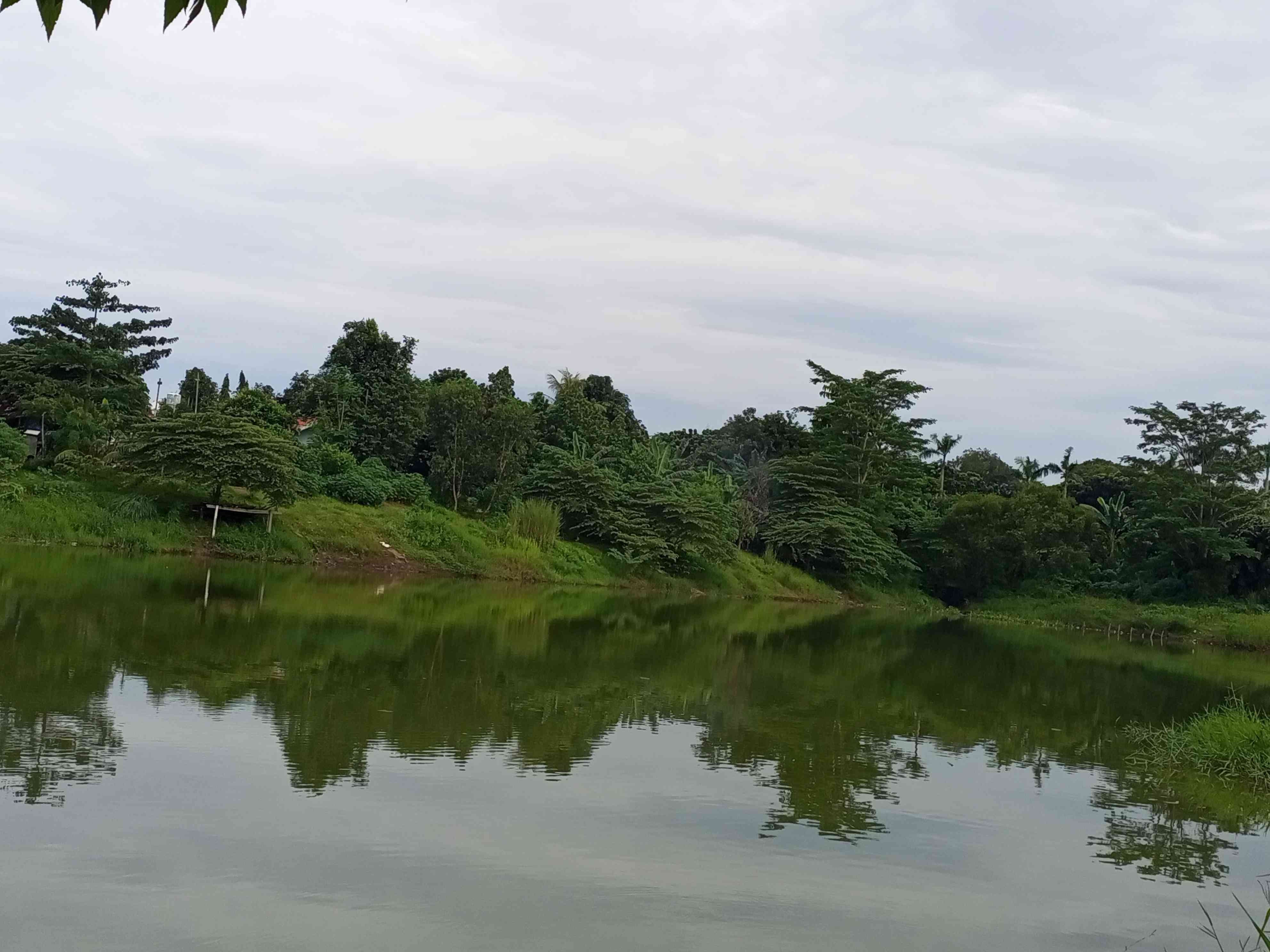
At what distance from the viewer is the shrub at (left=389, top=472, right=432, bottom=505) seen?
114 ft

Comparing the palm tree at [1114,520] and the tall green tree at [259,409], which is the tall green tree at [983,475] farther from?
the tall green tree at [259,409]

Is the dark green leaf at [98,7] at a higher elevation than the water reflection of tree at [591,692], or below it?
higher

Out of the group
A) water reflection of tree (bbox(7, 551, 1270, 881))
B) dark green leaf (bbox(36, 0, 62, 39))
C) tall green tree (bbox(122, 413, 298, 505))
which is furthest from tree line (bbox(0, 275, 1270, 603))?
dark green leaf (bbox(36, 0, 62, 39))

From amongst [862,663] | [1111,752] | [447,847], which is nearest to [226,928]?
[447,847]

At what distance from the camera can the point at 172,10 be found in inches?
77.3

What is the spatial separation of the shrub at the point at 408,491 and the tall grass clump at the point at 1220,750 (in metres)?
26.0

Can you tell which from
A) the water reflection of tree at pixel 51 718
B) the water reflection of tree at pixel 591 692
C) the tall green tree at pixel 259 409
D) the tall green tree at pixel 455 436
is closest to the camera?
the water reflection of tree at pixel 51 718

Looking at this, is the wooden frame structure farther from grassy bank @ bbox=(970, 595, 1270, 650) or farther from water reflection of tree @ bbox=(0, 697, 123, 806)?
grassy bank @ bbox=(970, 595, 1270, 650)

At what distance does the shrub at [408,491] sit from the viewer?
1373 inches

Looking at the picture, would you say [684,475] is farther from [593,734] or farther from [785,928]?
[785,928]

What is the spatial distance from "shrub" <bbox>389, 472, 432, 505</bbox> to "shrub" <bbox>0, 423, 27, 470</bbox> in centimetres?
988

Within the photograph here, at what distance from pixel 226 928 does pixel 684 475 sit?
3810cm

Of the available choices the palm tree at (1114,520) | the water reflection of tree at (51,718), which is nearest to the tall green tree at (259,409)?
the water reflection of tree at (51,718)

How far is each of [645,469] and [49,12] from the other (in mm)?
38299
